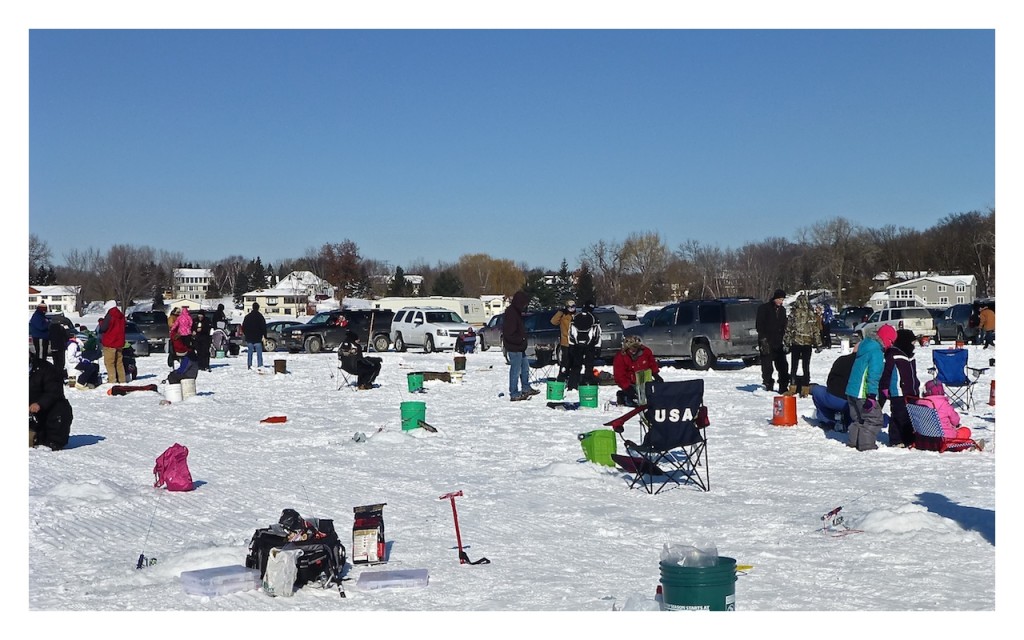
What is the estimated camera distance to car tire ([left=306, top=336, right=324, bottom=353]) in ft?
113

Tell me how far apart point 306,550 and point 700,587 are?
2494 mm

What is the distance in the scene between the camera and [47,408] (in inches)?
492

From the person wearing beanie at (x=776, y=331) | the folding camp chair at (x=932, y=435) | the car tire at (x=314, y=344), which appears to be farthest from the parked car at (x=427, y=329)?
the folding camp chair at (x=932, y=435)

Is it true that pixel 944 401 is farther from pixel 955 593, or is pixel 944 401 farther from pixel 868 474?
pixel 955 593

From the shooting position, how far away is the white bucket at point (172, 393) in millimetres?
18031

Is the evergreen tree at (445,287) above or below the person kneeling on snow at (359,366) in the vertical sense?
above

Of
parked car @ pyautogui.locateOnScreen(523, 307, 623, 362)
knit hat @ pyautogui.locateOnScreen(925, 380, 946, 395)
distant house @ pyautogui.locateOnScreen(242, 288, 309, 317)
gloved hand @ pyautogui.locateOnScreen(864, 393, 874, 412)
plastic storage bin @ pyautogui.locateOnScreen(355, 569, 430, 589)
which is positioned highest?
distant house @ pyautogui.locateOnScreen(242, 288, 309, 317)

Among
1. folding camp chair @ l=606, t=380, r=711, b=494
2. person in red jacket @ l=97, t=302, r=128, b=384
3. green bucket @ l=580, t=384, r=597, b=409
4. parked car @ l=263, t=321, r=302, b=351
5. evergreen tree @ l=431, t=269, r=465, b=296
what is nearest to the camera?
folding camp chair @ l=606, t=380, r=711, b=494

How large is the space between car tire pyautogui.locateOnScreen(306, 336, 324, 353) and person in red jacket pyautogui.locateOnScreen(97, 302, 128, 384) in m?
13.3

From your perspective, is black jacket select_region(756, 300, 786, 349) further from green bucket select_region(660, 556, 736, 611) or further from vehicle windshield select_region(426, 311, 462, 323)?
vehicle windshield select_region(426, 311, 462, 323)

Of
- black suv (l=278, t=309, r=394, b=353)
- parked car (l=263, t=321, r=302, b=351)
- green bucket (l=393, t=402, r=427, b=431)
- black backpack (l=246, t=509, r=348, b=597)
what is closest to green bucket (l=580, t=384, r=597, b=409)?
green bucket (l=393, t=402, r=427, b=431)

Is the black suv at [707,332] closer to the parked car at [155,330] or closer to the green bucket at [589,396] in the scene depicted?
the green bucket at [589,396]

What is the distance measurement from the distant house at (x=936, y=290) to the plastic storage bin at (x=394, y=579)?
8770cm

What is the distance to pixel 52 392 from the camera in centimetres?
1245
